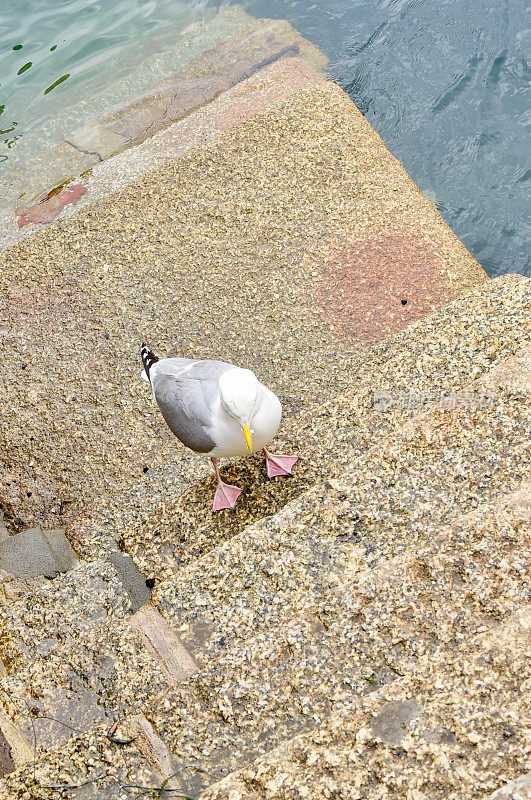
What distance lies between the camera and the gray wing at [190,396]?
3.31m

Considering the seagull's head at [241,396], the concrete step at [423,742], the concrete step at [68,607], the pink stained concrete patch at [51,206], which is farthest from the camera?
the pink stained concrete patch at [51,206]

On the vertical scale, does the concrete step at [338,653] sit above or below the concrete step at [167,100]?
below

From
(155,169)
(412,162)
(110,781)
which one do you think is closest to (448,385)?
(110,781)

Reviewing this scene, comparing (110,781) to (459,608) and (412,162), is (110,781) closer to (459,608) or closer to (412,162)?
(459,608)

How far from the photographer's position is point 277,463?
3.58 m

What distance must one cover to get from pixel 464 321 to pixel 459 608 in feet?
6.00

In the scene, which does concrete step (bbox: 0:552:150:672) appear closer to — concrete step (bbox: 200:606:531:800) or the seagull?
the seagull

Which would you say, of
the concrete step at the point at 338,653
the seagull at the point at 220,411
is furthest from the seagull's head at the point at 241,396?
the concrete step at the point at 338,653

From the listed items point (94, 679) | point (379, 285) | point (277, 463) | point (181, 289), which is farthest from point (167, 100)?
point (94, 679)

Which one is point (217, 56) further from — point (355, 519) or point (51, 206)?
point (355, 519)

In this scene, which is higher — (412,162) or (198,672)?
(198,672)

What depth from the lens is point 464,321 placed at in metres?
3.73

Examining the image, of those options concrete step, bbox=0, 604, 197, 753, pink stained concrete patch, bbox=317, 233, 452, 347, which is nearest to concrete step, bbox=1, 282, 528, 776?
concrete step, bbox=0, 604, 197, 753

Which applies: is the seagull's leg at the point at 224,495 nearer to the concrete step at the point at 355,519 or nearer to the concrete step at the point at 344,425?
the concrete step at the point at 344,425
